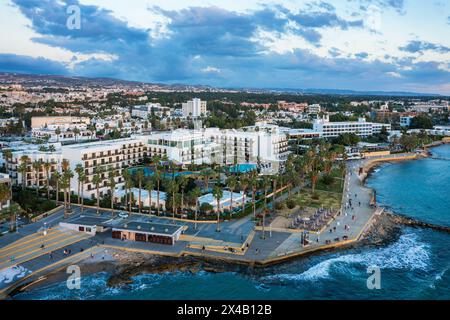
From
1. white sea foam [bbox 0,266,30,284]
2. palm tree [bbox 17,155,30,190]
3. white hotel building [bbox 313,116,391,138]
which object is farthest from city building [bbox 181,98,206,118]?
white sea foam [bbox 0,266,30,284]

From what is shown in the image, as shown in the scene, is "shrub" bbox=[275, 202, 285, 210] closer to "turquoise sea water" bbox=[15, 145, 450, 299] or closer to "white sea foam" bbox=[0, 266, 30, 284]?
"turquoise sea water" bbox=[15, 145, 450, 299]

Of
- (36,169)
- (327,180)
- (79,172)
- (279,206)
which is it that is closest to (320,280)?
(279,206)

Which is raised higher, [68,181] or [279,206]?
[68,181]

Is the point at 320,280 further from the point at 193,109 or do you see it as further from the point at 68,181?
the point at 193,109

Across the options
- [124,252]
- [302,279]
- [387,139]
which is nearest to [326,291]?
[302,279]

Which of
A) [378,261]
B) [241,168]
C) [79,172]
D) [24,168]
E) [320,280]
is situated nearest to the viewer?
[320,280]
